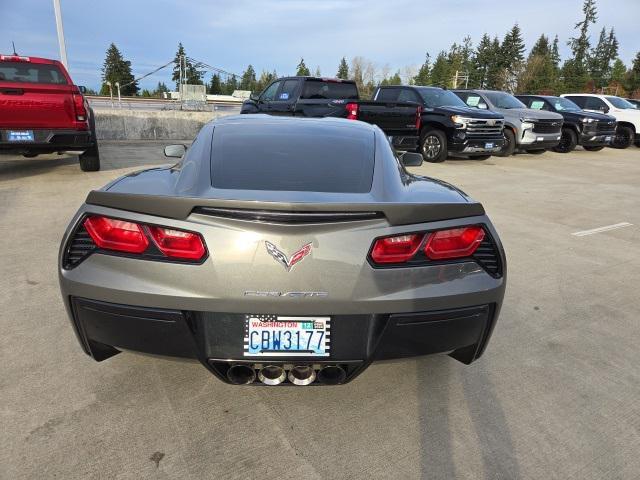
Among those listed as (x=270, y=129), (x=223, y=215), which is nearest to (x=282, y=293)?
(x=223, y=215)

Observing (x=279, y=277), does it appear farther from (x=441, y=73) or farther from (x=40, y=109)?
(x=441, y=73)

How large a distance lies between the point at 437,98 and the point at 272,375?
37.3 feet

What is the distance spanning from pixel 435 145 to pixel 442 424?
1029 cm

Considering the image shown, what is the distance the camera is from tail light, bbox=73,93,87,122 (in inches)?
273

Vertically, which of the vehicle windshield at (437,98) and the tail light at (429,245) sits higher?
the vehicle windshield at (437,98)

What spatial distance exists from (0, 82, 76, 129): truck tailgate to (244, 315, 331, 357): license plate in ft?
21.4

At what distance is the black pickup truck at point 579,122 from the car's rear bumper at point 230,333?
1512cm

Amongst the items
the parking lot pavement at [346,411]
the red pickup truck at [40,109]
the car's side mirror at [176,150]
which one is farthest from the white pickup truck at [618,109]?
the car's side mirror at [176,150]

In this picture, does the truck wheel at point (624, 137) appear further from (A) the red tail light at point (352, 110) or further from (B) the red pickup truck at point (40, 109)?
(B) the red pickup truck at point (40, 109)

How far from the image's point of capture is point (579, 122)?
49.0ft

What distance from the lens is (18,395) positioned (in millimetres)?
2215

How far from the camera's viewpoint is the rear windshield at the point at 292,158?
2129 millimetres

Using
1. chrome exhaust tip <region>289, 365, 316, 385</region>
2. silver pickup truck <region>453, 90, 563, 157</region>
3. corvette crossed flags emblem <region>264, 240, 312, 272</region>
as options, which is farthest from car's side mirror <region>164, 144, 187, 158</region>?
silver pickup truck <region>453, 90, 563, 157</region>

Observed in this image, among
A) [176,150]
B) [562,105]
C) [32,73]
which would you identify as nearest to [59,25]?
[32,73]
